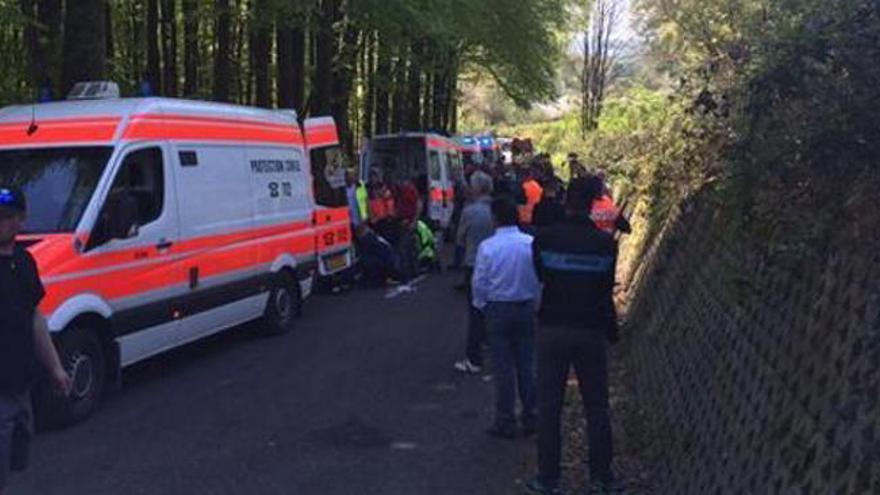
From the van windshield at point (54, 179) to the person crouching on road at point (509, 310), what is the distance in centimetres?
345

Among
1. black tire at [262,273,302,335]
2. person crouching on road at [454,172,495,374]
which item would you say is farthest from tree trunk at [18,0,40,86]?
person crouching on road at [454,172,495,374]

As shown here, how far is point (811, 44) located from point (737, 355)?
1736 mm

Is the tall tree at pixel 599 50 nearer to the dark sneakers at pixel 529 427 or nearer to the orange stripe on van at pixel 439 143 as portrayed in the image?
the orange stripe on van at pixel 439 143

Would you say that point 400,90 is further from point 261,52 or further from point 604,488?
point 604,488

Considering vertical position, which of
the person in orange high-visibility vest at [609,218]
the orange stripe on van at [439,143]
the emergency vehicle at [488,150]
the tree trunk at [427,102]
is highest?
the tree trunk at [427,102]

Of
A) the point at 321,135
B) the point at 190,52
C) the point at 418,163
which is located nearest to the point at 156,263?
the point at 321,135

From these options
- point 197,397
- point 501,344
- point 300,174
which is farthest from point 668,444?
point 300,174

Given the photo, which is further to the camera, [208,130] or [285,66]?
[285,66]

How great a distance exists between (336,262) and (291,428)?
7.44m

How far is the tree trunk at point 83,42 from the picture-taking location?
13.4 metres

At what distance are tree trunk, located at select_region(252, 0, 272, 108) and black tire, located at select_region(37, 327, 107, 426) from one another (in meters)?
12.2

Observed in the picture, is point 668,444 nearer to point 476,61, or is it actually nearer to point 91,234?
point 91,234

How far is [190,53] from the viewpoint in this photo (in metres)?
27.5

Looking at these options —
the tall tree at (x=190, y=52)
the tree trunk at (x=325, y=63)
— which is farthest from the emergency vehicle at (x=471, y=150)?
the tree trunk at (x=325, y=63)
